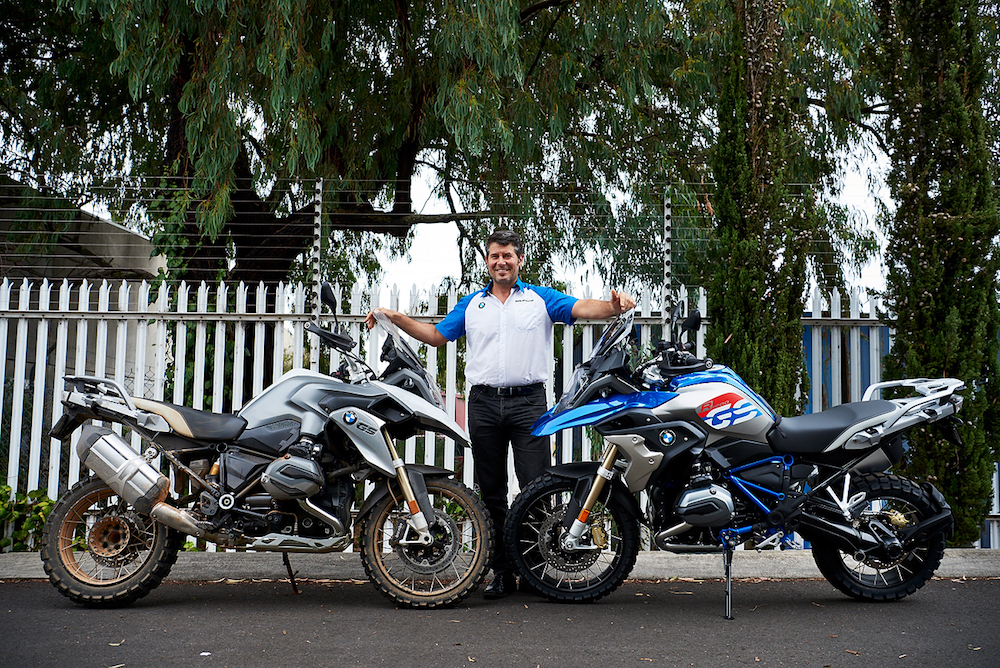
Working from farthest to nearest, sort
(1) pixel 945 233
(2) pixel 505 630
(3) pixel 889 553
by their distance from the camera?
(1) pixel 945 233, (3) pixel 889 553, (2) pixel 505 630

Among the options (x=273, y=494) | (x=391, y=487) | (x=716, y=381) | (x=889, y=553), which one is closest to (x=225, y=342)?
(x=273, y=494)

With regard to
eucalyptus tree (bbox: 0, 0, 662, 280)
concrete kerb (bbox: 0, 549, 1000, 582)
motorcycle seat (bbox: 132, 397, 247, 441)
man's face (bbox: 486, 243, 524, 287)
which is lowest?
concrete kerb (bbox: 0, 549, 1000, 582)

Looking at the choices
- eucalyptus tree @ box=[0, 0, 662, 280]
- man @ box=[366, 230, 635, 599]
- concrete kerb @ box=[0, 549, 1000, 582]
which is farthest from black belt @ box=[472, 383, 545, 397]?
eucalyptus tree @ box=[0, 0, 662, 280]

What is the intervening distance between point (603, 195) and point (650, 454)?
4.79 m

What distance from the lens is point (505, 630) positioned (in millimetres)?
3879

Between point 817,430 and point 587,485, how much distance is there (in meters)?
1.16

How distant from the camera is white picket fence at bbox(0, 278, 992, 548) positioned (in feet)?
19.6

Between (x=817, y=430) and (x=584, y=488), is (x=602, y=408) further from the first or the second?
(x=817, y=430)

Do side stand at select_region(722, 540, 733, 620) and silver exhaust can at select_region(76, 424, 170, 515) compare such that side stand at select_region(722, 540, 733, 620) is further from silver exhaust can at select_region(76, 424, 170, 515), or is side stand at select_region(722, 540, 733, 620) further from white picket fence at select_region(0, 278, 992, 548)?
silver exhaust can at select_region(76, 424, 170, 515)

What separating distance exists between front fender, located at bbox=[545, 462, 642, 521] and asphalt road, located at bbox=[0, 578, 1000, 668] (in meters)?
0.49

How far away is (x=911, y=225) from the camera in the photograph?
600 centimetres

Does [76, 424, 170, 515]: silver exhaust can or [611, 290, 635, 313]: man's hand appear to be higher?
[611, 290, 635, 313]: man's hand

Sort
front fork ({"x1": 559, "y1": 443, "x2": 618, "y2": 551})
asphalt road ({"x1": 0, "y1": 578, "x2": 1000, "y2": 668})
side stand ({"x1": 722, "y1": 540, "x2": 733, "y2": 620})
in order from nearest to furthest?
asphalt road ({"x1": 0, "y1": 578, "x2": 1000, "y2": 668}) → side stand ({"x1": 722, "y1": 540, "x2": 733, "y2": 620}) → front fork ({"x1": 559, "y1": 443, "x2": 618, "y2": 551})

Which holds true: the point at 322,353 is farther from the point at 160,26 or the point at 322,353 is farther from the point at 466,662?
the point at 466,662
